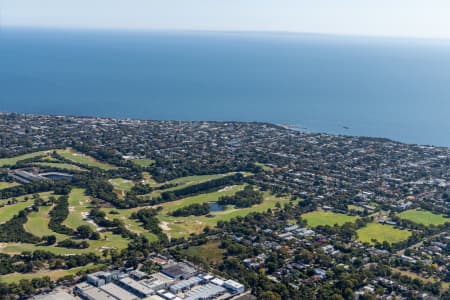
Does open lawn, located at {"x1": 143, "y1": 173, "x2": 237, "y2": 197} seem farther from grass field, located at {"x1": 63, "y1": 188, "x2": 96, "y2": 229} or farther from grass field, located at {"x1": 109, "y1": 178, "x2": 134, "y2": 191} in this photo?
grass field, located at {"x1": 63, "y1": 188, "x2": 96, "y2": 229}

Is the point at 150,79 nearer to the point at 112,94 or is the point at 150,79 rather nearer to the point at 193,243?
the point at 112,94

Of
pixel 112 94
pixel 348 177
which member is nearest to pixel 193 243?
pixel 348 177

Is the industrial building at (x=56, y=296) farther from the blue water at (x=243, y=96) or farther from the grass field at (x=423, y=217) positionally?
the blue water at (x=243, y=96)

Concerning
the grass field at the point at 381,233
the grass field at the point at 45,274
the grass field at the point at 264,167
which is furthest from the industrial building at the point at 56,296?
the grass field at the point at 264,167

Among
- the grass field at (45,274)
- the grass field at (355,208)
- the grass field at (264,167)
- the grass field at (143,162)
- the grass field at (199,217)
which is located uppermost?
the grass field at (264,167)

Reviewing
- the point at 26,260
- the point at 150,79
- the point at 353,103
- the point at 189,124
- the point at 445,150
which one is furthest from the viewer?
the point at 150,79

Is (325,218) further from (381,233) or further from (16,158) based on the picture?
(16,158)

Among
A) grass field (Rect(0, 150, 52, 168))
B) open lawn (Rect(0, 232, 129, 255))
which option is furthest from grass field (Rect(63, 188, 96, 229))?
grass field (Rect(0, 150, 52, 168))
